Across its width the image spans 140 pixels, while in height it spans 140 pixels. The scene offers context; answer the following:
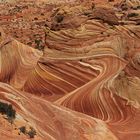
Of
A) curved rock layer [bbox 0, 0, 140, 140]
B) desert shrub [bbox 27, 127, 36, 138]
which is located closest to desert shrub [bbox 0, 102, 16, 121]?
curved rock layer [bbox 0, 0, 140, 140]

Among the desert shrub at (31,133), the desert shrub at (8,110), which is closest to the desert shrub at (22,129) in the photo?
the desert shrub at (31,133)

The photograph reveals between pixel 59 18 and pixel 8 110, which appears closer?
pixel 8 110

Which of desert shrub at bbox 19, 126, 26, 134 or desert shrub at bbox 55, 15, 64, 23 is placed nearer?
desert shrub at bbox 19, 126, 26, 134

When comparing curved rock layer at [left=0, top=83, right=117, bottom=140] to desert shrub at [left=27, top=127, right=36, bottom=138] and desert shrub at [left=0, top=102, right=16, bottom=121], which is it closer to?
desert shrub at [left=27, top=127, right=36, bottom=138]

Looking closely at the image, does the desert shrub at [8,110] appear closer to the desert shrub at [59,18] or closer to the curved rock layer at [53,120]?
the curved rock layer at [53,120]

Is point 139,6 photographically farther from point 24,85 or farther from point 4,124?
point 4,124

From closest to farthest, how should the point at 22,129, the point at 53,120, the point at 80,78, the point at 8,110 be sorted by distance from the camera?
the point at 22,129, the point at 8,110, the point at 53,120, the point at 80,78

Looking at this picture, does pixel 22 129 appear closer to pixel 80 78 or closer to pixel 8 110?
pixel 8 110

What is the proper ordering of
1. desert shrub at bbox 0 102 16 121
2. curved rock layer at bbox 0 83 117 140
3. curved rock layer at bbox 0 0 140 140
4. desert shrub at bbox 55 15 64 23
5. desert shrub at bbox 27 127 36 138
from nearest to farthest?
1. desert shrub at bbox 27 127 36 138
2. desert shrub at bbox 0 102 16 121
3. curved rock layer at bbox 0 83 117 140
4. curved rock layer at bbox 0 0 140 140
5. desert shrub at bbox 55 15 64 23

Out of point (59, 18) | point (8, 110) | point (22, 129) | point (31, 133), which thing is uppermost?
point (59, 18)

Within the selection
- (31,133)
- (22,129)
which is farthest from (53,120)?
(22,129)

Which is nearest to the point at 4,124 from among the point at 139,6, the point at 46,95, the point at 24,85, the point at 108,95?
the point at 108,95
